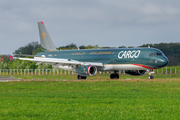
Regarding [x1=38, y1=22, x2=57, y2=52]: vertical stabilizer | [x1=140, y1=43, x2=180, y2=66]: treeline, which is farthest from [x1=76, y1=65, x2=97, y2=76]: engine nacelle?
[x1=140, y1=43, x2=180, y2=66]: treeline

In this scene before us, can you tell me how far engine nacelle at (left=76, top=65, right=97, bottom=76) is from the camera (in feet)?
132

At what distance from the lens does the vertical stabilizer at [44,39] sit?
52.6m

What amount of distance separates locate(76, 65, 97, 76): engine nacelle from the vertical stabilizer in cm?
1250

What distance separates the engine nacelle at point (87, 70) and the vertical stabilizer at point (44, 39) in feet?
41.0

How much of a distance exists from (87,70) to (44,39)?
15.6 meters

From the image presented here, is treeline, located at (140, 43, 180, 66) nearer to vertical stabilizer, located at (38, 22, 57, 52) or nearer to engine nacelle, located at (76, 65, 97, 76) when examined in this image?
vertical stabilizer, located at (38, 22, 57, 52)

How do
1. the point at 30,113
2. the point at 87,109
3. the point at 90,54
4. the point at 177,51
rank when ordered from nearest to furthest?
the point at 30,113 < the point at 87,109 < the point at 90,54 < the point at 177,51

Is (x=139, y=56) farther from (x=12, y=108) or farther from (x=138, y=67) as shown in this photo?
(x=12, y=108)

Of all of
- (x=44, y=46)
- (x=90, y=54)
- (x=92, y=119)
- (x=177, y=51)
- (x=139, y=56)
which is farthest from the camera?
(x=177, y=51)

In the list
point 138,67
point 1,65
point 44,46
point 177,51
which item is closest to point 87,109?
point 138,67

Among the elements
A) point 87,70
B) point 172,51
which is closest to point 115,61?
point 87,70

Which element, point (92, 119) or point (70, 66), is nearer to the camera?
point (92, 119)

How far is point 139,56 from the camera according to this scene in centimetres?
3912

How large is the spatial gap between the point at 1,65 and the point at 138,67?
6132cm
